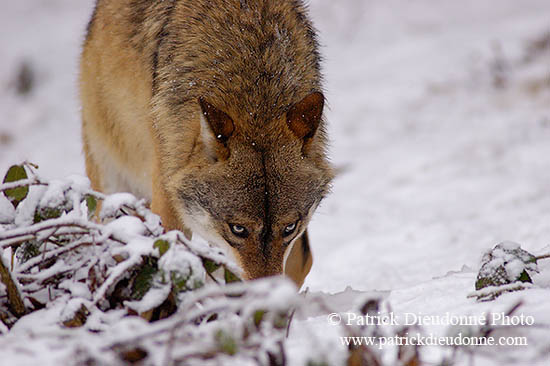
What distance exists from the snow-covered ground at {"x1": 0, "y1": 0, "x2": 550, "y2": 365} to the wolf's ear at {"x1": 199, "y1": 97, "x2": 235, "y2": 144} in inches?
40.8

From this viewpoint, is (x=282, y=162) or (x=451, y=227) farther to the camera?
(x=451, y=227)

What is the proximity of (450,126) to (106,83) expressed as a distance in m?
5.25

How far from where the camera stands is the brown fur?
2996mm

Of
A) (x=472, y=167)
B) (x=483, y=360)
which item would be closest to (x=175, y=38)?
(x=483, y=360)

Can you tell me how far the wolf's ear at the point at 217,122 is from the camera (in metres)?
2.84

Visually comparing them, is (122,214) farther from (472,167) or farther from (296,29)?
(472,167)

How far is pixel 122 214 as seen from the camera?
7.52ft

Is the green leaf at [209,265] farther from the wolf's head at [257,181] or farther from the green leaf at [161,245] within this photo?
the wolf's head at [257,181]

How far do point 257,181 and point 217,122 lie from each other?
0.35 metres

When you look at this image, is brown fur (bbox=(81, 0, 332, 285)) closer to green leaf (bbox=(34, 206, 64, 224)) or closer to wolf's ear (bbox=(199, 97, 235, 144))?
wolf's ear (bbox=(199, 97, 235, 144))

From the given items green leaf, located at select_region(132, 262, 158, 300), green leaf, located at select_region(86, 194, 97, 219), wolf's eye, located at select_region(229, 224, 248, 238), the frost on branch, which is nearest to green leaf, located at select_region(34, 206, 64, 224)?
green leaf, located at select_region(86, 194, 97, 219)

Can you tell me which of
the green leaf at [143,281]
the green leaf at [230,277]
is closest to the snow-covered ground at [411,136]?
the green leaf at [230,277]

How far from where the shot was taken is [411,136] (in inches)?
323

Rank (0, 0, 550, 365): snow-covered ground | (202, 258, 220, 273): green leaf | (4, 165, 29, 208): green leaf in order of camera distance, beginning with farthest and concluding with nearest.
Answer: (0, 0, 550, 365): snow-covered ground < (4, 165, 29, 208): green leaf < (202, 258, 220, 273): green leaf
